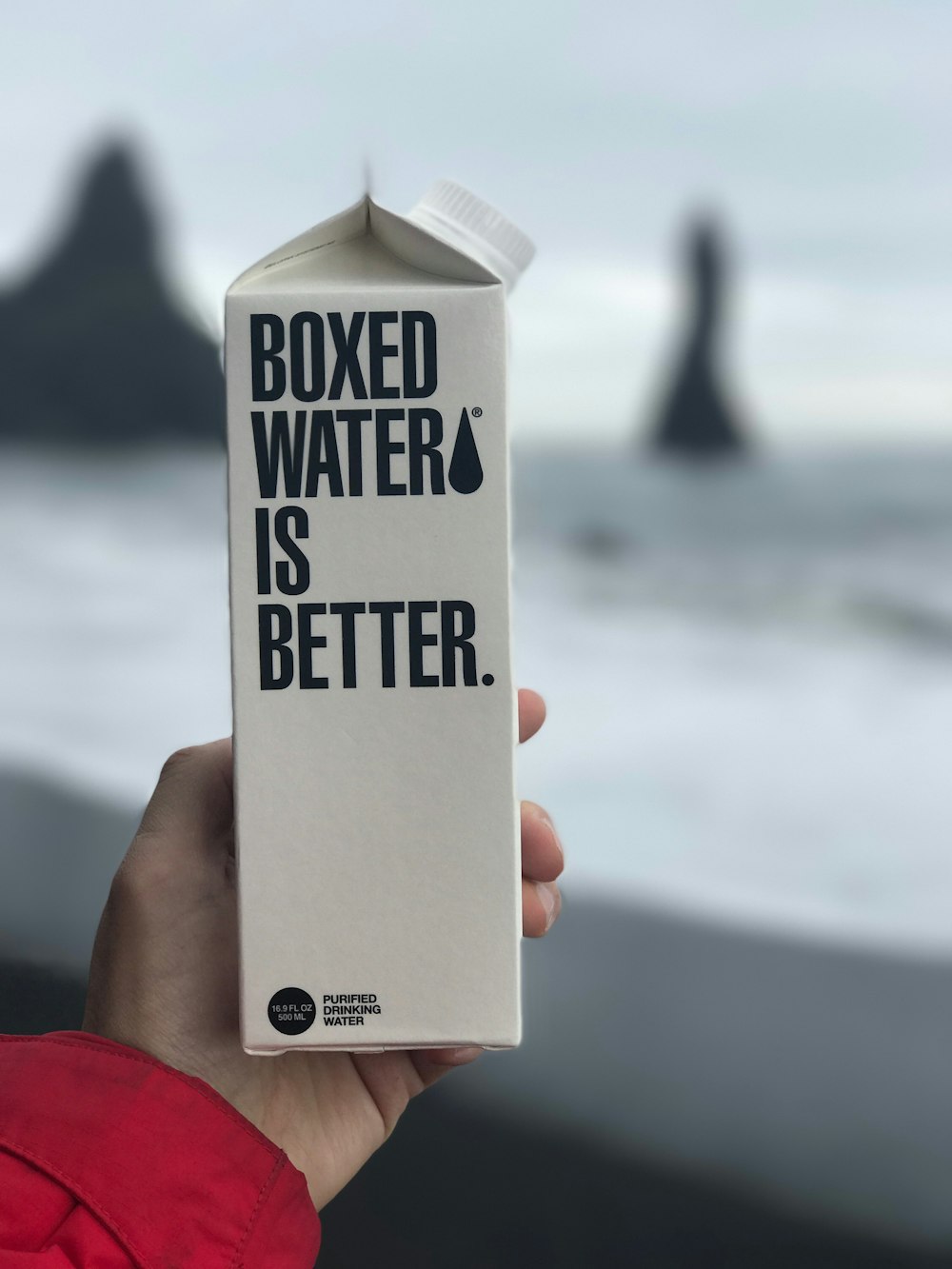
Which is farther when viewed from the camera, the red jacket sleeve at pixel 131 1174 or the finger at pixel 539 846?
the finger at pixel 539 846

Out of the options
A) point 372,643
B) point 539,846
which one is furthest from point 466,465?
point 539,846

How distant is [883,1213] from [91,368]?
6.23ft

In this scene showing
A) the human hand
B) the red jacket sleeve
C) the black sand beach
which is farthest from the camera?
the black sand beach

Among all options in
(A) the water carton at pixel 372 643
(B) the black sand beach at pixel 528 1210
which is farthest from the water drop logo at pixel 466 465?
(B) the black sand beach at pixel 528 1210

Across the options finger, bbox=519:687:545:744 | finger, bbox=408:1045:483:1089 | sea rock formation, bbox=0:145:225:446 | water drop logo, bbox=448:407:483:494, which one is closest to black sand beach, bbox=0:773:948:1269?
finger, bbox=408:1045:483:1089

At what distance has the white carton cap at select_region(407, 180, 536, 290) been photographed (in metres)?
0.46

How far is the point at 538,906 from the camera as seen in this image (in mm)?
551

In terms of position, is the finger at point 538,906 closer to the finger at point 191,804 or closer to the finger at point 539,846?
the finger at point 539,846

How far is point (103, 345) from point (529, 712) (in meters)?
1.87

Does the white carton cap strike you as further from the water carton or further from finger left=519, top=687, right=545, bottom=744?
finger left=519, top=687, right=545, bottom=744

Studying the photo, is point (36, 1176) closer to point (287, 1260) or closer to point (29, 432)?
point (287, 1260)

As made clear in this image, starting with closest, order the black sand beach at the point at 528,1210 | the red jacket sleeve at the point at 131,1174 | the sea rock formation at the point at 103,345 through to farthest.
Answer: the red jacket sleeve at the point at 131,1174
the black sand beach at the point at 528,1210
the sea rock formation at the point at 103,345

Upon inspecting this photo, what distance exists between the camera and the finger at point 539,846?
0.55 meters

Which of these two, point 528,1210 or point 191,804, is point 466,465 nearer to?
point 191,804
